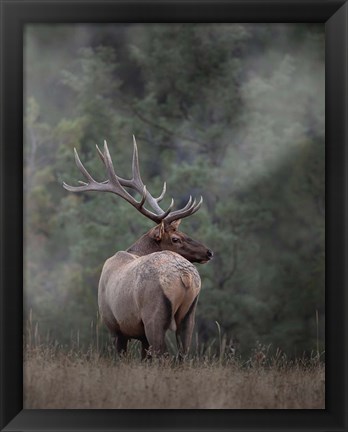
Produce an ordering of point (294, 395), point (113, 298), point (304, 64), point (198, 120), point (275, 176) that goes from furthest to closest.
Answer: point (198, 120)
point (275, 176)
point (304, 64)
point (113, 298)
point (294, 395)

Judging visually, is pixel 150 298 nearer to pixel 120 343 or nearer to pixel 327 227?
pixel 120 343

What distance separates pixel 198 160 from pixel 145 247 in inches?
125

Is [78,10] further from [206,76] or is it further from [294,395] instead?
[206,76]

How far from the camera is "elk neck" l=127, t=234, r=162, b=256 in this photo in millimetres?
6168

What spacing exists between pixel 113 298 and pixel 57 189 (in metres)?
2.58

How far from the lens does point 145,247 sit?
620cm

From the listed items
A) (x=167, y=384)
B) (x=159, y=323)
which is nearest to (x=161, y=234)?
(x=159, y=323)

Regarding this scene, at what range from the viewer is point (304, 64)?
21.7 feet

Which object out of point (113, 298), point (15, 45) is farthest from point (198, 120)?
point (15, 45)

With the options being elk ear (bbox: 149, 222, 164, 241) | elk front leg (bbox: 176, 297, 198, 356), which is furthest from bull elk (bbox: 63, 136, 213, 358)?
elk ear (bbox: 149, 222, 164, 241)

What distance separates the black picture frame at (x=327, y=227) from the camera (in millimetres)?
4953

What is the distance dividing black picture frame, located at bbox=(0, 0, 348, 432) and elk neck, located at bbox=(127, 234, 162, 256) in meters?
1.36

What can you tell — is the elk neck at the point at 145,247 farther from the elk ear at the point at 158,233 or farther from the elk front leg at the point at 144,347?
the elk front leg at the point at 144,347

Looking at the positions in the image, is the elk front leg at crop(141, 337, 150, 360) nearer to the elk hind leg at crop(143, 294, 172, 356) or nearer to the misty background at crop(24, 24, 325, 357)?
the elk hind leg at crop(143, 294, 172, 356)
